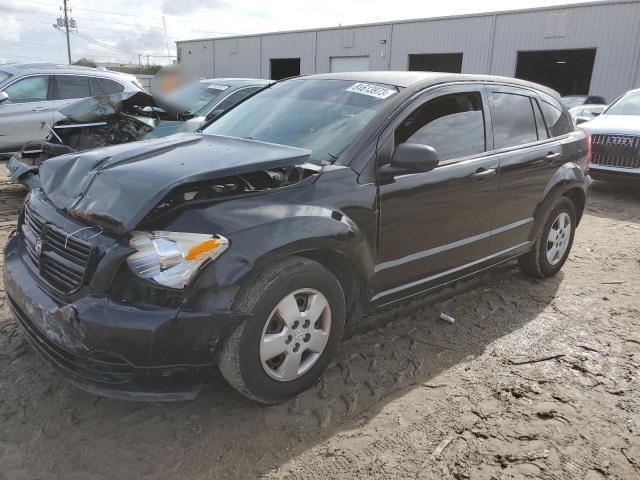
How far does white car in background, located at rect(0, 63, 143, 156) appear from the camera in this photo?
838 centimetres

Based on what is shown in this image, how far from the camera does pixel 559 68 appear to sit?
103ft

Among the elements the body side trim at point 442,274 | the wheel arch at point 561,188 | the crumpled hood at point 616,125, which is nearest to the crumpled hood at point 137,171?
the body side trim at point 442,274

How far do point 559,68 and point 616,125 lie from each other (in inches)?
1024

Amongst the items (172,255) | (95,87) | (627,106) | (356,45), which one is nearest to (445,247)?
(172,255)

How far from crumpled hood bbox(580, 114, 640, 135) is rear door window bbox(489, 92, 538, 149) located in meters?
5.22

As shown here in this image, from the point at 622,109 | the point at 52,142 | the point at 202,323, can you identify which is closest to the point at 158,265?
the point at 202,323

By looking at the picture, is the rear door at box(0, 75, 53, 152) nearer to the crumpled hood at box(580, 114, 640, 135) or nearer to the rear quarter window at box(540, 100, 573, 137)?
the rear quarter window at box(540, 100, 573, 137)

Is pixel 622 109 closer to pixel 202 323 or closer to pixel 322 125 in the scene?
pixel 322 125

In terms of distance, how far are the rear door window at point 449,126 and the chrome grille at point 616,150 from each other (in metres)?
5.91

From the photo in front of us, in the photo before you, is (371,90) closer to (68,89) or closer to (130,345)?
(130,345)

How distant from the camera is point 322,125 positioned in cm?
329

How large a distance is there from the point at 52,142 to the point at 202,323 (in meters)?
5.62

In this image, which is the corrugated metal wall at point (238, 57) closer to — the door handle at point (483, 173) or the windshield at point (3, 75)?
the windshield at point (3, 75)

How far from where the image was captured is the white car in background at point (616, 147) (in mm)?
8312
